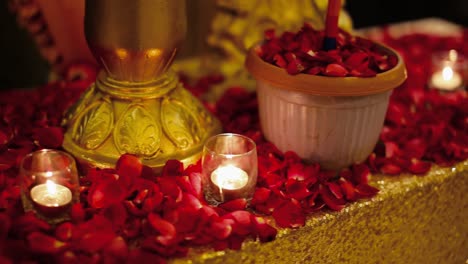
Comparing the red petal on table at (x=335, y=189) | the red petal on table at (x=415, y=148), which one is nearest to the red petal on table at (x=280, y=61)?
the red petal on table at (x=335, y=189)

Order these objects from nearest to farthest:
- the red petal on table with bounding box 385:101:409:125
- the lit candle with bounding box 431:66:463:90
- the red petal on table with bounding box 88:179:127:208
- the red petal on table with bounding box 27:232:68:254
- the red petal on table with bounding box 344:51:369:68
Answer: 1. the red petal on table with bounding box 27:232:68:254
2. the red petal on table with bounding box 88:179:127:208
3. the red petal on table with bounding box 344:51:369:68
4. the red petal on table with bounding box 385:101:409:125
5. the lit candle with bounding box 431:66:463:90

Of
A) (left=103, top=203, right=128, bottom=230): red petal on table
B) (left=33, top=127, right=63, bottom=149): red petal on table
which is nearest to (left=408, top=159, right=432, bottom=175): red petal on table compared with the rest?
(left=103, top=203, right=128, bottom=230): red petal on table

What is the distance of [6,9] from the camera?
1747mm

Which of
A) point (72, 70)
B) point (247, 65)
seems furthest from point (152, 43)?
point (72, 70)

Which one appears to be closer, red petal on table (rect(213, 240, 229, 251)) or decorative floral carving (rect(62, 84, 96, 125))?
red petal on table (rect(213, 240, 229, 251))

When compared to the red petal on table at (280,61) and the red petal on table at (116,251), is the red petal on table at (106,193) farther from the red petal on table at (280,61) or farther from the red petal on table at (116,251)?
the red petal on table at (280,61)

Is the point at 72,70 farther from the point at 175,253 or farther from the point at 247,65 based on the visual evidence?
the point at 175,253

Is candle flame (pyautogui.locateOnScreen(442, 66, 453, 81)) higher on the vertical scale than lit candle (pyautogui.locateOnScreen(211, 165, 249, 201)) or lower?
lower

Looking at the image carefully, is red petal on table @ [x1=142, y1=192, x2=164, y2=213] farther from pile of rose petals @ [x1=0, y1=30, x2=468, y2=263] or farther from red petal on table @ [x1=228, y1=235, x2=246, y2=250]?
red petal on table @ [x1=228, y1=235, x2=246, y2=250]

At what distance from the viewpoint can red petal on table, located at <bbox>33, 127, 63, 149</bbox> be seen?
3.06 feet

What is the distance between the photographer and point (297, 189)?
0.88 meters

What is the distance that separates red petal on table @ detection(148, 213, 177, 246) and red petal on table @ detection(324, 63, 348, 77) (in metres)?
0.37

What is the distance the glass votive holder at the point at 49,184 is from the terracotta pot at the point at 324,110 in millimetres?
368

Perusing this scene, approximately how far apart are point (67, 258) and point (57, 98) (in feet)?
1.73
